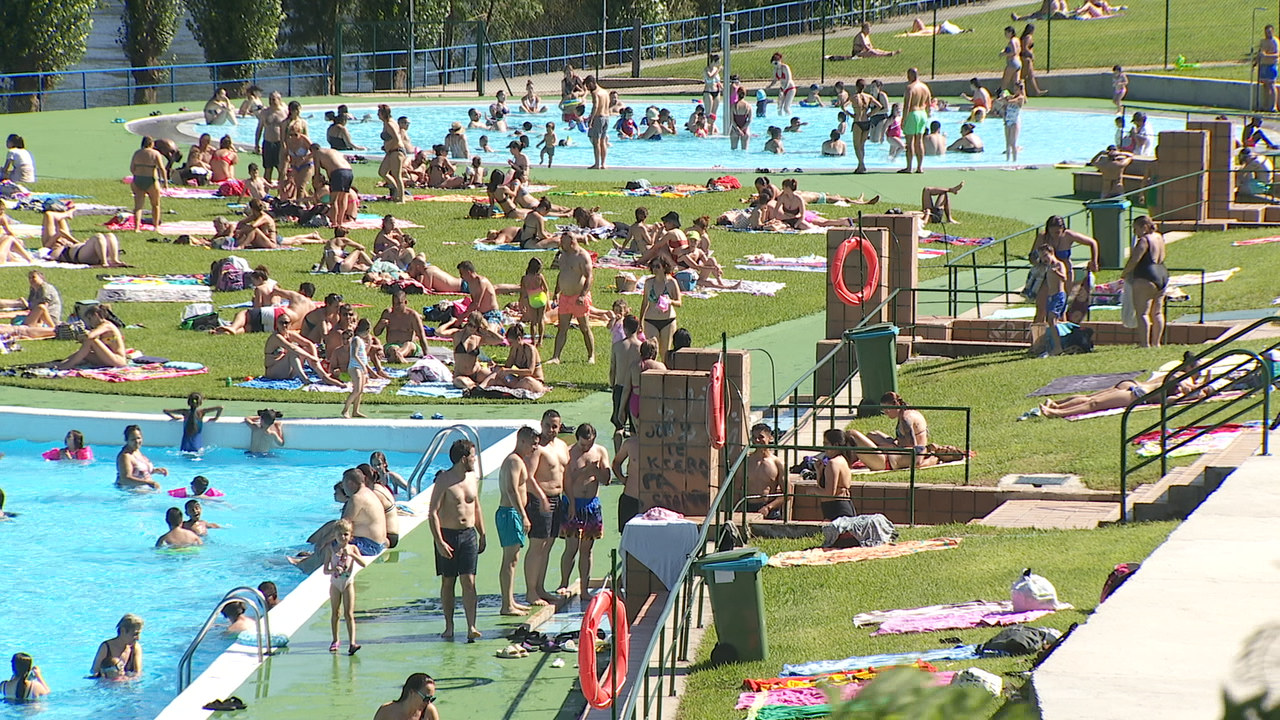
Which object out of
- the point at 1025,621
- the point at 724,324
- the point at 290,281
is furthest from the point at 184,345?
the point at 1025,621

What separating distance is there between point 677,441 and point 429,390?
7244 millimetres

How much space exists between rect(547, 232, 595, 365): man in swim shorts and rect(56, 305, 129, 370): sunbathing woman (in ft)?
18.4

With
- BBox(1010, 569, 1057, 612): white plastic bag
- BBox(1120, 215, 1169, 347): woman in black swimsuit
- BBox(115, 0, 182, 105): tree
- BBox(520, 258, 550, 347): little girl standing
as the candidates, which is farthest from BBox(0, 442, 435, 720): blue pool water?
BBox(115, 0, 182, 105): tree

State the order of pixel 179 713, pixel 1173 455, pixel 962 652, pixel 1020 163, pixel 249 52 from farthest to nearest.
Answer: pixel 249 52, pixel 1020 163, pixel 1173 455, pixel 179 713, pixel 962 652

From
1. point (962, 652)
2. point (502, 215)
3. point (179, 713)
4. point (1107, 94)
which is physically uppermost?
point (1107, 94)

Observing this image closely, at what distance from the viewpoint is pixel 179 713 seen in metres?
10.6

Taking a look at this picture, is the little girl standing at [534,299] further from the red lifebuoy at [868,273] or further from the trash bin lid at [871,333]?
the trash bin lid at [871,333]

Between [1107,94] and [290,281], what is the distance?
107 ft

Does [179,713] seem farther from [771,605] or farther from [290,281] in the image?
[290,281]

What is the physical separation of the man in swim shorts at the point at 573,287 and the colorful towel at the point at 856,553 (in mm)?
7942

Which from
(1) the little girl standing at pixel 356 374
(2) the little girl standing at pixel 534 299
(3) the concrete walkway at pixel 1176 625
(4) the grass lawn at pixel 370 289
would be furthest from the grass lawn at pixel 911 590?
(2) the little girl standing at pixel 534 299

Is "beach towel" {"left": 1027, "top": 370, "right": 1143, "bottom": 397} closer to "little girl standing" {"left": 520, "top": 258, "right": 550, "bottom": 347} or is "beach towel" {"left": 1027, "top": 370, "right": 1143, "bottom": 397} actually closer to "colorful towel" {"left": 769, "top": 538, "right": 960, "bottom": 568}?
"colorful towel" {"left": 769, "top": 538, "right": 960, "bottom": 568}

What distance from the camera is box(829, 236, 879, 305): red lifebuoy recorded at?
19.4m

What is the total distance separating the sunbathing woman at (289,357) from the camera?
778 inches
